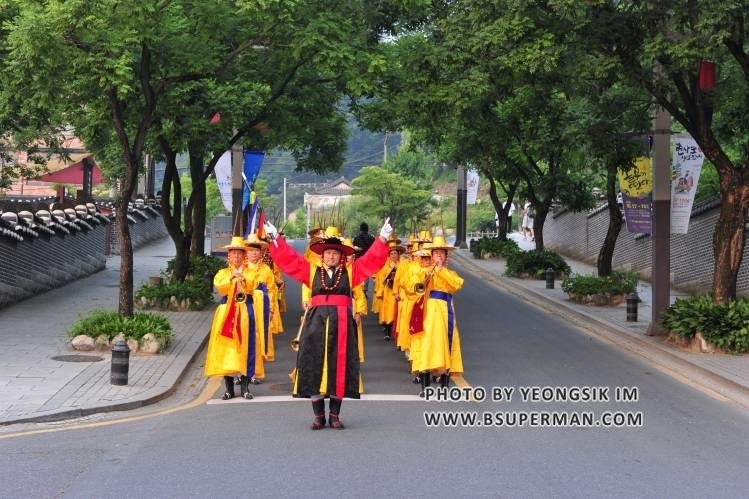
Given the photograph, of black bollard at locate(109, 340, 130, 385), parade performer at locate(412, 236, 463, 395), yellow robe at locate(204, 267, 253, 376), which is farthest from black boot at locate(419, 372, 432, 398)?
black bollard at locate(109, 340, 130, 385)

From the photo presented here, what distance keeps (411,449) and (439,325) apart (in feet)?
10.5

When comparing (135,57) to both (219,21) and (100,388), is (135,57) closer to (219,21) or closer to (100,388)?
(219,21)

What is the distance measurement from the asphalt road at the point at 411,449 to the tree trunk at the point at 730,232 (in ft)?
11.5

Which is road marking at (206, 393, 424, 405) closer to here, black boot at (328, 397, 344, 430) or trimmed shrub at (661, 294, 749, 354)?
black boot at (328, 397, 344, 430)

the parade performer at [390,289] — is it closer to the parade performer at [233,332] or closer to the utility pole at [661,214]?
the utility pole at [661,214]

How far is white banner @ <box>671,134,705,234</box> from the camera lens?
829 inches

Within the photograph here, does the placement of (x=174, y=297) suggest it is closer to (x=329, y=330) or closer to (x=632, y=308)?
(x=632, y=308)

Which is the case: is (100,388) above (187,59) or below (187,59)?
below

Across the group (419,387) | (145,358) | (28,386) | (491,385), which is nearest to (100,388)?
(28,386)

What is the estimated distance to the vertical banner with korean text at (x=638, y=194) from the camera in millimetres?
21250

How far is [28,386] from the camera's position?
39.7ft

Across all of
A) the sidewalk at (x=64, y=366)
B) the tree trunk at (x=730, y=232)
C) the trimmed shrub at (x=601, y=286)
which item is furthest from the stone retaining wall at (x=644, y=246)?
the sidewalk at (x=64, y=366)

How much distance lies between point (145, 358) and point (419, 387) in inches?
163

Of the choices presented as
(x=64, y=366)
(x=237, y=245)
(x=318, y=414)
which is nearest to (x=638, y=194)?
(x=237, y=245)
